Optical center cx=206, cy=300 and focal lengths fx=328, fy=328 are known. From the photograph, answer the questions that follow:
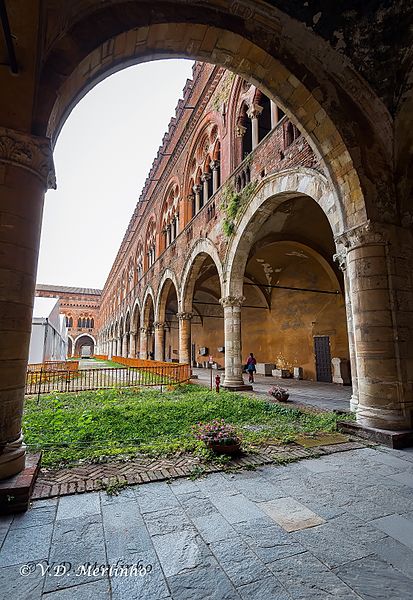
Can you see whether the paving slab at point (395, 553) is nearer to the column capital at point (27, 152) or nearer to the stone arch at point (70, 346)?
the column capital at point (27, 152)

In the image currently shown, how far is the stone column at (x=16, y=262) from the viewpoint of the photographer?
9.73 ft

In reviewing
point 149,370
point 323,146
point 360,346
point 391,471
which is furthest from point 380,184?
point 149,370

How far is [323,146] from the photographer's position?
5.73 meters

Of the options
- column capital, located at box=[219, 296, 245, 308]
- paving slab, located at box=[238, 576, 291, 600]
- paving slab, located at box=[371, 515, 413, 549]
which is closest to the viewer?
paving slab, located at box=[238, 576, 291, 600]

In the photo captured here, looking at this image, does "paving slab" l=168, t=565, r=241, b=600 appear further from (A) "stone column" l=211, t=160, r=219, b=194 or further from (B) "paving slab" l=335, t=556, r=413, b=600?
(A) "stone column" l=211, t=160, r=219, b=194

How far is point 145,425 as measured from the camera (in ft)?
18.5

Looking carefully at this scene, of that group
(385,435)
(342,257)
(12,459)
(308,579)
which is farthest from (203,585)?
(342,257)

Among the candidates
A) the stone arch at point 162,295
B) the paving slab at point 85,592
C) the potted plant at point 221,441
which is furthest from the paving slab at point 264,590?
the stone arch at point 162,295

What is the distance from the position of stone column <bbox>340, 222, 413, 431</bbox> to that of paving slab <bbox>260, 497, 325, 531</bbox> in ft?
8.74

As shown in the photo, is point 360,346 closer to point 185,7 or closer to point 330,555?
point 330,555

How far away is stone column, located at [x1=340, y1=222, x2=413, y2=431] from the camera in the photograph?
4824 millimetres

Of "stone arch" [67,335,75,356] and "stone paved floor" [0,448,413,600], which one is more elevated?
"stone arch" [67,335,75,356]

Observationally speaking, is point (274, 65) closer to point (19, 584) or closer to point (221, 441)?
point (221, 441)

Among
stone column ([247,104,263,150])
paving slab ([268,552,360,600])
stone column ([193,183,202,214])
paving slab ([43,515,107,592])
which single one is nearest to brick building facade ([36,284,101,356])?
stone column ([193,183,202,214])
